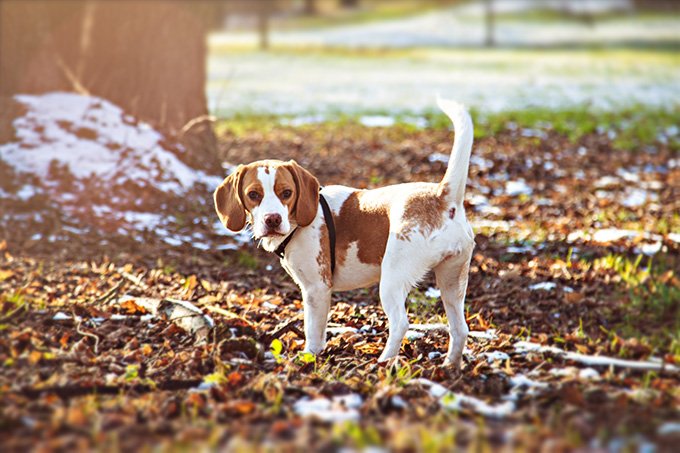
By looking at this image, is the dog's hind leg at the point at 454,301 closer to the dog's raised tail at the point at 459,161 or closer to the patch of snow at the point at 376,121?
the dog's raised tail at the point at 459,161

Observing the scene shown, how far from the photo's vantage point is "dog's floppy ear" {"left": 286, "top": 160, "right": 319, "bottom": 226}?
4.76 metres

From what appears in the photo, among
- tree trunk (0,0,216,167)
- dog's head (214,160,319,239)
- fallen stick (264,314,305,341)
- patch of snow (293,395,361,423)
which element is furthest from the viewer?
tree trunk (0,0,216,167)

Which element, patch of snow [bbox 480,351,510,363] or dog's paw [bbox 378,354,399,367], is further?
patch of snow [bbox 480,351,510,363]

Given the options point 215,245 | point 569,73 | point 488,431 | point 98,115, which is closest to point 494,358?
point 488,431

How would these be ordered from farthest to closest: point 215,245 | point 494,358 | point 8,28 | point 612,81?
point 612,81 → point 8,28 → point 215,245 → point 494,358

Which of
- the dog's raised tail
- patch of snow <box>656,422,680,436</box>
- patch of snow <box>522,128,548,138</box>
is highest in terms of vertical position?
the dog's raised tail

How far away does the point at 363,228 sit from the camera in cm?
488

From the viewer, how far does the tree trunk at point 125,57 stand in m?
10.6

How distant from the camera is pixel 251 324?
5.62m

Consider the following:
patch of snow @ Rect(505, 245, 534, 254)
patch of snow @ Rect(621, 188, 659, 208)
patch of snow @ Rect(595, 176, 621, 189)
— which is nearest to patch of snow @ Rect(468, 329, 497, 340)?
patch of snow @ Rect(505, 245, 534, 254)

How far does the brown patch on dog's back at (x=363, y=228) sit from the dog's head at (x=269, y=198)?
0.24m

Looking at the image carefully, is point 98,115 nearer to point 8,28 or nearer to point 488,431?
point 8,28

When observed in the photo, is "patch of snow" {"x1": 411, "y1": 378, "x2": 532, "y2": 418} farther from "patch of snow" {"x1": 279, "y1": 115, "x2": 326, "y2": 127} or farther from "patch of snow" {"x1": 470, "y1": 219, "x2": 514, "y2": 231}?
"patch of snow" {"x1": 279, "y1": 115, "x2": 326, "y2": 127}

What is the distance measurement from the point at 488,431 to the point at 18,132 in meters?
7.75
